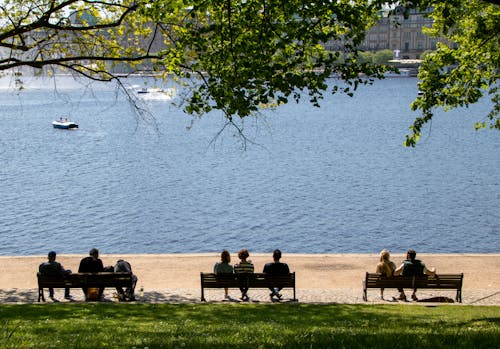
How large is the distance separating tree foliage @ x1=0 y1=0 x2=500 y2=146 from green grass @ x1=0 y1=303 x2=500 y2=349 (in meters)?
3.81

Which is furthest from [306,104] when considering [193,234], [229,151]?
[193,234]

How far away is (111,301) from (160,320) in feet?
11.4

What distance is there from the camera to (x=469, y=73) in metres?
20.2

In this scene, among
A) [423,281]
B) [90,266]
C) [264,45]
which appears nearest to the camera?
[264,45]

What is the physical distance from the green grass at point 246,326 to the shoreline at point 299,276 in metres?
1.86

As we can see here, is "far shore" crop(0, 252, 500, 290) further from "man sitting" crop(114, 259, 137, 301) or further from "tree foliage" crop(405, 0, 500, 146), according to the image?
"tree foliage" crop(405, 0, 500, 146)

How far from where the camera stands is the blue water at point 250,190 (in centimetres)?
3572

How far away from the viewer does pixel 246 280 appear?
→ 16.2 meters

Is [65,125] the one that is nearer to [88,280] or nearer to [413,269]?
[88,280]

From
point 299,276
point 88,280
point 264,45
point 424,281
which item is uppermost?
point 264,45

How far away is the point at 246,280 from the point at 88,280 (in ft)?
11.1

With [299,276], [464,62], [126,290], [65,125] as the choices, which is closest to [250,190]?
[299,276]

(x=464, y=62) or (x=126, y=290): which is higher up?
(x=464, y=62)

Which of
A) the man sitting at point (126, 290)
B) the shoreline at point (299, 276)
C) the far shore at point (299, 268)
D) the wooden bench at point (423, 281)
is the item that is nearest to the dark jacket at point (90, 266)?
the man sitting at point (126, 290)
